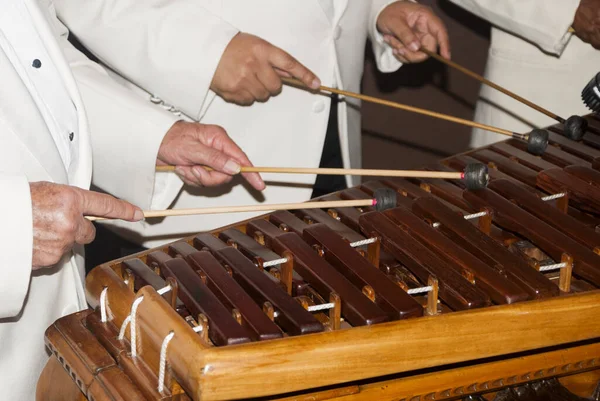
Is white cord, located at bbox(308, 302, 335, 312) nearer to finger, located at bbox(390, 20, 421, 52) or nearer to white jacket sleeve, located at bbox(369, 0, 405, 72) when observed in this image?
finger, located at bbox(390, 20, 421, 52)

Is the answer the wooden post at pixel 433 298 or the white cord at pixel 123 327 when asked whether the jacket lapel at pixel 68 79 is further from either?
the wooden post at pixel 433 298

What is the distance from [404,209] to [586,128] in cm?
56

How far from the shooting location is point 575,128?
1663 mm

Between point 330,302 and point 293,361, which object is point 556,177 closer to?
point 330,302

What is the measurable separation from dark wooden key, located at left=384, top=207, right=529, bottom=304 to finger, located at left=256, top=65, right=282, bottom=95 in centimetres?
40

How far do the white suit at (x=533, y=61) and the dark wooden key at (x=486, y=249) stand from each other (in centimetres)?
79

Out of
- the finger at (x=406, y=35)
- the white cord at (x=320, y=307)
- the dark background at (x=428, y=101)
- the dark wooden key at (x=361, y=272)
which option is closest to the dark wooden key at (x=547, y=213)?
the dark wooden key at (x=361, y=272)

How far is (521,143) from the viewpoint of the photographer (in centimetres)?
169

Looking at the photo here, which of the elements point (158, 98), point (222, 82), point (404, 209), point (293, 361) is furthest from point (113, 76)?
point (293, 361)

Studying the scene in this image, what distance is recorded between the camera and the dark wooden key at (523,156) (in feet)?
5.12

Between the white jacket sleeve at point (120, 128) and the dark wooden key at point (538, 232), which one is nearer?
the dark wooden key at point (538, 232)

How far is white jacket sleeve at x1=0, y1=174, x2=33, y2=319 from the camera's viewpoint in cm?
110

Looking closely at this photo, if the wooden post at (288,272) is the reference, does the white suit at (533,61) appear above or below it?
above

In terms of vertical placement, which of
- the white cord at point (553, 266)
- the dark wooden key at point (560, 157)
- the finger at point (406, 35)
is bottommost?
the white cord at point (553, 266)
